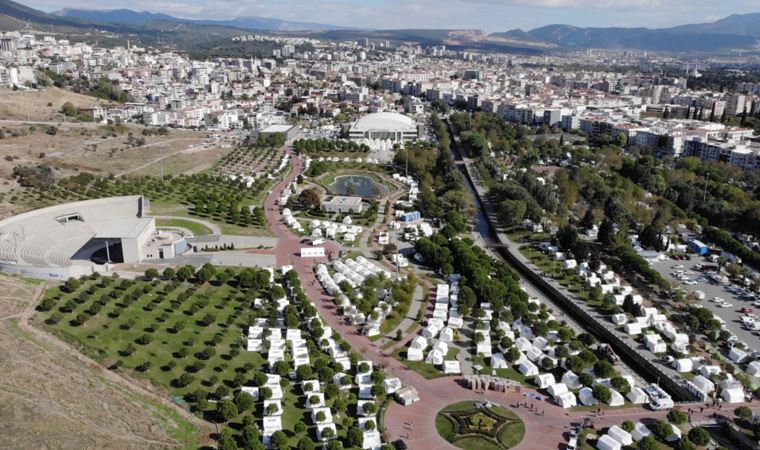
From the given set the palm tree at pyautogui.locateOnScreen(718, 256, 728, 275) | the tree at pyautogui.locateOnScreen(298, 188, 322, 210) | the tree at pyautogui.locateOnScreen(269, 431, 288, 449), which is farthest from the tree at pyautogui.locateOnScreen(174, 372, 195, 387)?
the palm tree at pyautogui.locateOnScreen(718, 256, 728, 275)

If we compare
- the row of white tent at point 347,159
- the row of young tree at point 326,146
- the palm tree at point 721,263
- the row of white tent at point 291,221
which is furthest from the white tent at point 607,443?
the row of young tree at point 326,146

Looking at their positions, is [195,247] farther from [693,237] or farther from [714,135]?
[714,135]

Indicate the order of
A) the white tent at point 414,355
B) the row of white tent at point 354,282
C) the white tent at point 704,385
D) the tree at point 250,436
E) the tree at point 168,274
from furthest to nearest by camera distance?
the tree at point 168,274
the row of white tent at point 354,282
the white tent at point 414,355
the white tent at point 704,385
the tree at point 250,436

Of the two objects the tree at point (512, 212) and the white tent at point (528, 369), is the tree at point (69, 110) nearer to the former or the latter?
the tree at point (512, 212)

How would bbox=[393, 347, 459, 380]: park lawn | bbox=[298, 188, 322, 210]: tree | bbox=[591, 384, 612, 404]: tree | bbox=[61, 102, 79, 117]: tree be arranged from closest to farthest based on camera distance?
1. bbox=[591, 384, 612, 404]: tree
2. bbox=[393, 347, 459, 380]: park lawn
3. bbox=[298, 188, 322, 210]: tree
4. bbox=[61, 102, 79, 117]: tree

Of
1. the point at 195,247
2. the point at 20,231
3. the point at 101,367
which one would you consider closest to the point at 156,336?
the point at 101,367

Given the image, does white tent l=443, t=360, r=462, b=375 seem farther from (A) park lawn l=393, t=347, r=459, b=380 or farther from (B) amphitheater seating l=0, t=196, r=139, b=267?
(B) amphitheater seating l=0, t=196, r=139, b=267
